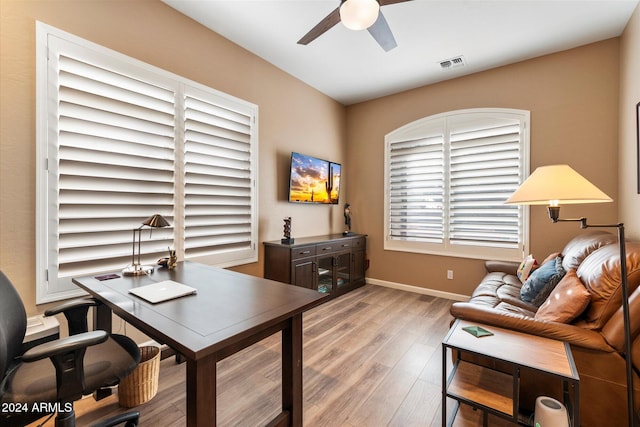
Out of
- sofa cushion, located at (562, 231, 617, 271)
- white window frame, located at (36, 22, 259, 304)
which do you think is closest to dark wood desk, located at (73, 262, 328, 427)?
white window frame, located at (36, 22, 259, 304)

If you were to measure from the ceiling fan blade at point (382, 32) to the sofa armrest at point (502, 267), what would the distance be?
277 cm

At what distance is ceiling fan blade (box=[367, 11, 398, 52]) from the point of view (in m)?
2.12

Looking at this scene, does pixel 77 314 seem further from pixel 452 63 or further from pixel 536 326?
pixel 452 63

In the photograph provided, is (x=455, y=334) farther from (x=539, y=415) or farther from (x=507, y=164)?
(x=507, y=164)

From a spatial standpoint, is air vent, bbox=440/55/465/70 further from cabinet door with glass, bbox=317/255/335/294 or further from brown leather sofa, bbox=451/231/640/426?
cabinet door with glass, bbox=317/255/335/294

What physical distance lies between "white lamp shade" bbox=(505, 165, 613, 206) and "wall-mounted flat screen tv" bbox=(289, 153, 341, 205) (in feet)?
8.61

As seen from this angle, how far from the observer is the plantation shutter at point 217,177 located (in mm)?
2703

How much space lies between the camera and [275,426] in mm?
1355

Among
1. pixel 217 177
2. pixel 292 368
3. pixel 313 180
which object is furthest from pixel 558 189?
pixel 313 180

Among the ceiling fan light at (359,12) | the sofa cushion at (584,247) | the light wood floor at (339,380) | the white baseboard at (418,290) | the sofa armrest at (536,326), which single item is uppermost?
the ceiling fan light at (359,12)

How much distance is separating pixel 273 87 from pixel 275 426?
3.51 meters

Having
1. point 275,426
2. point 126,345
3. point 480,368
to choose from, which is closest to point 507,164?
point 480,368

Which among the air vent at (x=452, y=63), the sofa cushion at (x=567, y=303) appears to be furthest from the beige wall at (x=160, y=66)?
the sofa cushion at (x=567, y=303)

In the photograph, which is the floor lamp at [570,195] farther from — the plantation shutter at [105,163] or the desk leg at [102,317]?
the plantation shutter at [105,163]
